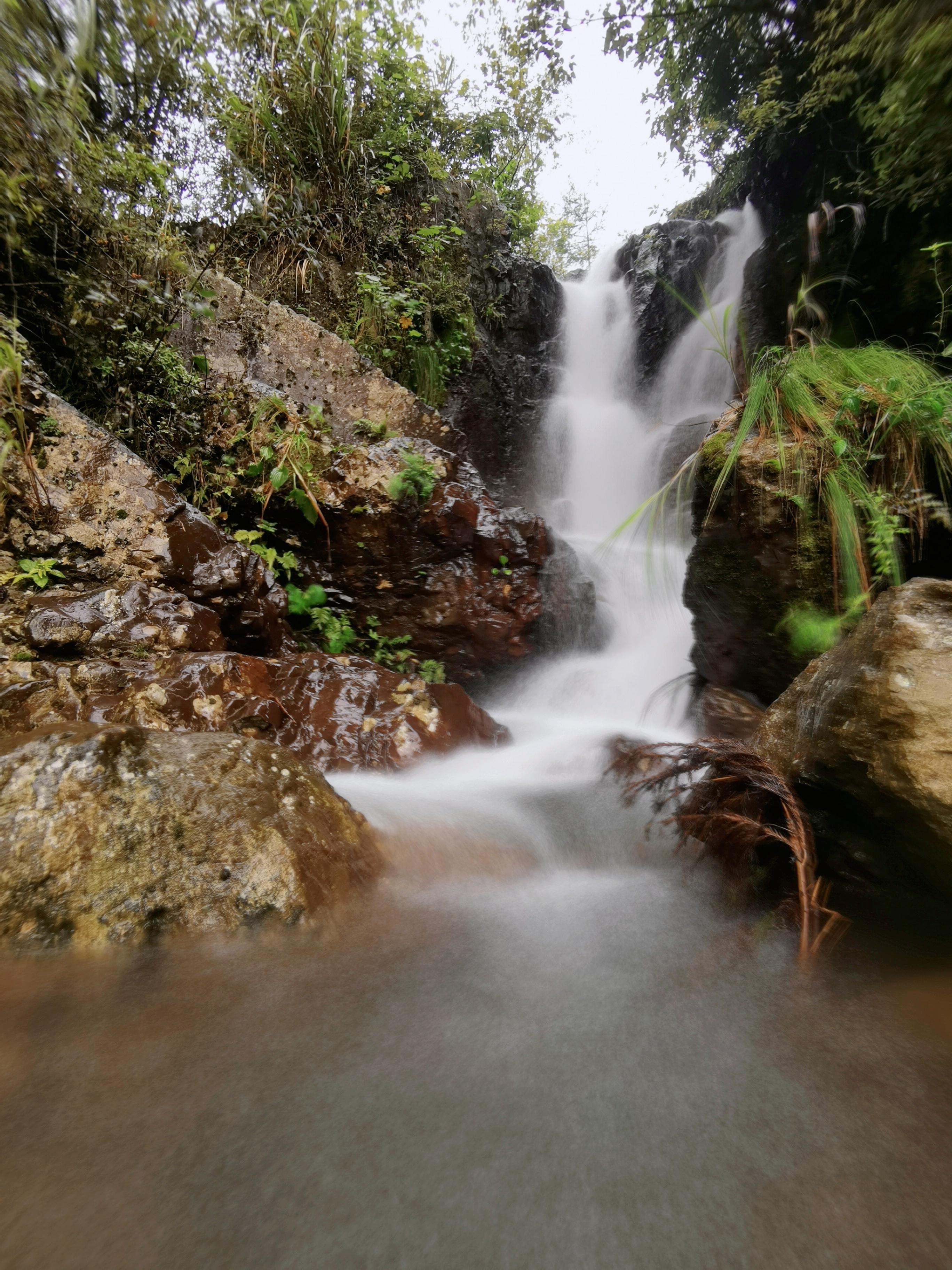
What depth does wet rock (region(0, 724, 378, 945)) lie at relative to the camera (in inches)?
65.9

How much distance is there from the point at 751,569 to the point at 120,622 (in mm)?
3777

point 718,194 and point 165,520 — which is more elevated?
point 718,194

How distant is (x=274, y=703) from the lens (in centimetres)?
343

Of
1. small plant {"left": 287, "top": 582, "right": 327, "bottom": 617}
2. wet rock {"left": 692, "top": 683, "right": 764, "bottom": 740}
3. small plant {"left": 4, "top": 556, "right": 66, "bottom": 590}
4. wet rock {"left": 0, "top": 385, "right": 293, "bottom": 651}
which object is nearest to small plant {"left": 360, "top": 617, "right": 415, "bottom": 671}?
small plant {"left": 287, "top": 582, "right": 327, "bottom": 617}

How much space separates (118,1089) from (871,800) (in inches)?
87.4

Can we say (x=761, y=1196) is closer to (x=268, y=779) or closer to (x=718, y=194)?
Result: (x=268, y=779)

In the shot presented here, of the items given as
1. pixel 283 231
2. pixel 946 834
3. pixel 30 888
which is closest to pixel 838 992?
pixel 946 834

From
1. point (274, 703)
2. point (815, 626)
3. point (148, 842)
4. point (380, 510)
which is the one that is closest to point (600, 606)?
point (380, 510)

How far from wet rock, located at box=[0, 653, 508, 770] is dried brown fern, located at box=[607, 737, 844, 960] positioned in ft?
5.28

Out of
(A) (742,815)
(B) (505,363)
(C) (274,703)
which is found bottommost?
(A) (742,815)

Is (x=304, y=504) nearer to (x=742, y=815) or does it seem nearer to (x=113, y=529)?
(x=113, y=529)

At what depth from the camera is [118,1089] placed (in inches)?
46.3

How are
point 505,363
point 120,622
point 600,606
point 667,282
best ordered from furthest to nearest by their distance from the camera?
point 505,363, point 667,282, point 600,606, point 120,622

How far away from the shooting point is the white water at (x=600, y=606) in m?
3.14
